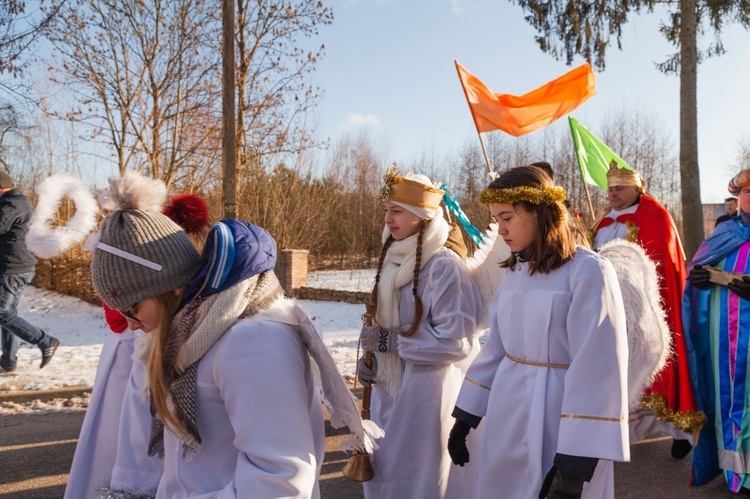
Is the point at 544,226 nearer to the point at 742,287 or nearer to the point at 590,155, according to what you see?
the point at 742,287

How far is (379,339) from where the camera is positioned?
3299 millimetres

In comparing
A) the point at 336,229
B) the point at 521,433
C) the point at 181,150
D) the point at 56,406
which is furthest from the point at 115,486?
the point at 336,229

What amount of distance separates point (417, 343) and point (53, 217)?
77.8 inches

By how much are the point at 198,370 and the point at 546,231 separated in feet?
4.91

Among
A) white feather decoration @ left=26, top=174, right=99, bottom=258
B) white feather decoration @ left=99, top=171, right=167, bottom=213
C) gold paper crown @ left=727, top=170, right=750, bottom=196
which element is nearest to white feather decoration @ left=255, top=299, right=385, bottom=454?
white feather decoration @ left=99, top=171, right=167, bottom=213

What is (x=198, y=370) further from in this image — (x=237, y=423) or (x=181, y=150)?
(x=181, y=150)

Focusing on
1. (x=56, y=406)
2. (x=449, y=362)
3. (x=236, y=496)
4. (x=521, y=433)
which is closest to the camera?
(x=236, y=496)

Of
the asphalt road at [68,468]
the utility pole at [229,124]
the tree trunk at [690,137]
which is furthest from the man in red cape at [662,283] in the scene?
the utility pole at [229,124]

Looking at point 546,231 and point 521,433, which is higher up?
point 546,231

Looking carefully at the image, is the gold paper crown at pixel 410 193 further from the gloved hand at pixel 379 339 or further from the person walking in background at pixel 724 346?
the person walking in background at pixel 724 346

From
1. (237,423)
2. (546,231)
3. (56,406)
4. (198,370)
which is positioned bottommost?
(56,406)

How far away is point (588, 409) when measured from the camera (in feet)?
6.84

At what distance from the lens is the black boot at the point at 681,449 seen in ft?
15.2

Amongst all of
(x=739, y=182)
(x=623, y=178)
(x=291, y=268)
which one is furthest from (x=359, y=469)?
(x=291, y=268)
